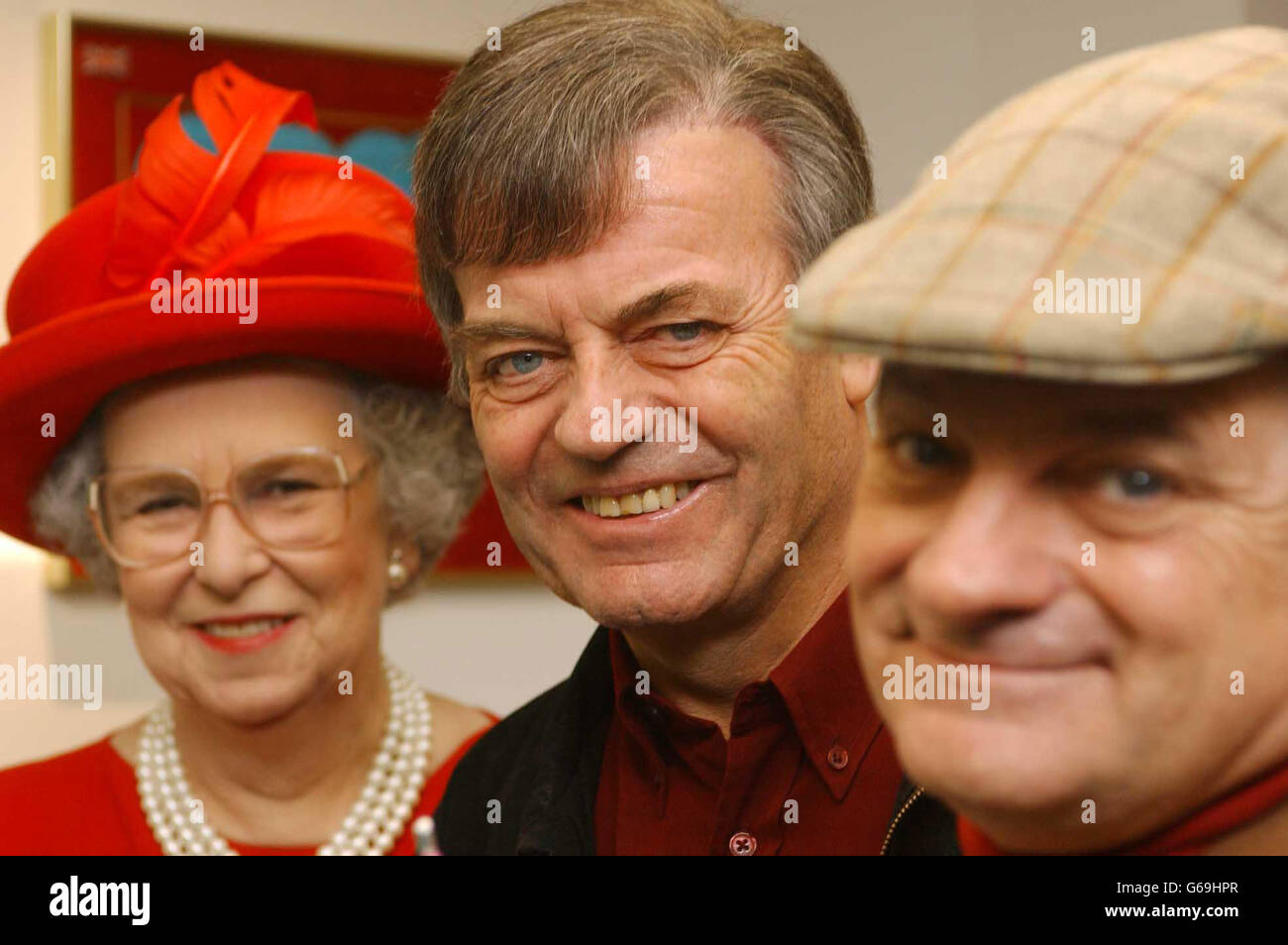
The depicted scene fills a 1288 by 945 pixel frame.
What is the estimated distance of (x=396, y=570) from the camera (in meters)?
1.84

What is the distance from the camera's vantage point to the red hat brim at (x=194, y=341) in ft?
5.46

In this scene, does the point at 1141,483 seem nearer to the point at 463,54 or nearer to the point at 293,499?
the point at 293,499

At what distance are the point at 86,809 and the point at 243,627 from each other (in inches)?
13.3

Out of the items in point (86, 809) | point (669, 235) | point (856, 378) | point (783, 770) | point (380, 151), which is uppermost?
point (380, 151)

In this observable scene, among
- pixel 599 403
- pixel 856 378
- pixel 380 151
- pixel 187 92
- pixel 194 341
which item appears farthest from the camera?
pixel 380 151

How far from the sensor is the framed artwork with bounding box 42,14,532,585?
2572 mm

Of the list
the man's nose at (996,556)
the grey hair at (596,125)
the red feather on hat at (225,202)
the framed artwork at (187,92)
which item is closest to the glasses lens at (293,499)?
the red feather on hat at (225,202)

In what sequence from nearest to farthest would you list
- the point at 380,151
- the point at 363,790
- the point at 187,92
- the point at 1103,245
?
the point at 1103,245, the point at 363,790, the point at 187,92, the point at 380,151

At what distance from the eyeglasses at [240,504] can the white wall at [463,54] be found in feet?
3.03

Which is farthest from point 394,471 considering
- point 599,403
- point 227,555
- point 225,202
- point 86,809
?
point 599,403

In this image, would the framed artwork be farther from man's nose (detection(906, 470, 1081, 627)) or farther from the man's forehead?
man's nose (detection(906, 470, 1081, 627))

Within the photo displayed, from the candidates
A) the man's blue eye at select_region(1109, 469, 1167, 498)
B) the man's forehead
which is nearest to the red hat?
the man's forehead

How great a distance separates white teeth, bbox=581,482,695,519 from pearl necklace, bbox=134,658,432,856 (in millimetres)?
666
